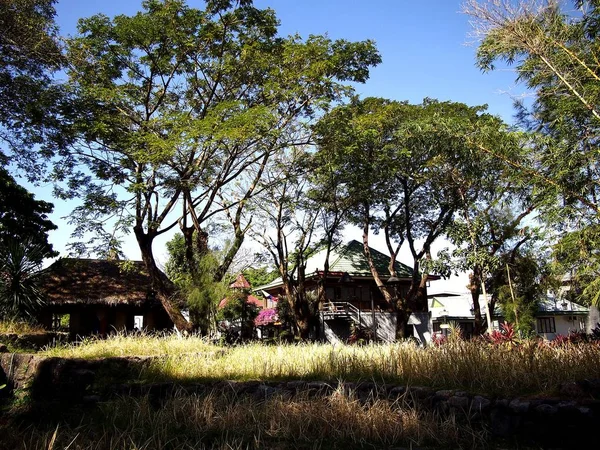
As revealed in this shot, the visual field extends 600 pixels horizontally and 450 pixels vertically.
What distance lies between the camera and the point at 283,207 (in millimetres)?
21359

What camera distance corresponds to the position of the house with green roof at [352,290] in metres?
23.9

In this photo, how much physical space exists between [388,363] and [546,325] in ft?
86.9

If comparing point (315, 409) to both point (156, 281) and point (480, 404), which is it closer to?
point (480, 404)

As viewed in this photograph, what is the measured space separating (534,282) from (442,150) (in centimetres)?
Result: 861

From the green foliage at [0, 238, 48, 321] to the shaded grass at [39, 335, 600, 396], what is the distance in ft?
10.9

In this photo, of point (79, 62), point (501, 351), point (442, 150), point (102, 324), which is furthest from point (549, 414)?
point (102, 324)

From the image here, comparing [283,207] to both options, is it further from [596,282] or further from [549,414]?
[549,414]

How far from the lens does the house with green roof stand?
23.9 metres

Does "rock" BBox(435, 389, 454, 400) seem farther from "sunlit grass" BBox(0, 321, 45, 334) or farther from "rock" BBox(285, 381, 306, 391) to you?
"sunlit grass" BBox(0, 321, 45, 334)

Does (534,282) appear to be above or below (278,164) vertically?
below

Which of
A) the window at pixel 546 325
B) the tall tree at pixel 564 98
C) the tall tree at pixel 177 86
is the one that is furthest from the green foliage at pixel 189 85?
the window at pixel 546 325

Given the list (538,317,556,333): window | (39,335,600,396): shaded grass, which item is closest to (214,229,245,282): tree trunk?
(39,335,600,396): shaded grass

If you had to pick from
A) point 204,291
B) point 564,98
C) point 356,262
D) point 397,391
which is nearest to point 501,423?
point 397,391

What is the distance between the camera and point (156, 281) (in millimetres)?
15305
